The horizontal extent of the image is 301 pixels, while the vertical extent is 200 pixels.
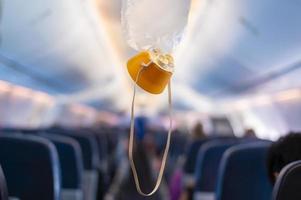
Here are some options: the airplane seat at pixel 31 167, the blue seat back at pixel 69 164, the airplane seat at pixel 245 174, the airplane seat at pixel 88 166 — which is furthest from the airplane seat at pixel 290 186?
the airplane seat at pixel 88 166

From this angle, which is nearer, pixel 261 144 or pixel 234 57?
pixel 261 144

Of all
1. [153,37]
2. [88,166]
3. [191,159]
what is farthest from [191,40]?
[153,37]

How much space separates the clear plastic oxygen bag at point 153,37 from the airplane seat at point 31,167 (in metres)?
0.81

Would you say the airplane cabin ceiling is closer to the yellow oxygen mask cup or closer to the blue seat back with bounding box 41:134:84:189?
the blue seat back with bounding box 41:134:84:189

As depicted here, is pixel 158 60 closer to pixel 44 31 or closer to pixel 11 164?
pixel 11 164

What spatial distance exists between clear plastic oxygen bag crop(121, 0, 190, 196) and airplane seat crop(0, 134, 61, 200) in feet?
2.67

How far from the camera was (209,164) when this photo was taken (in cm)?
411

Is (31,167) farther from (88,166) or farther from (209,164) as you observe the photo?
(88,166)

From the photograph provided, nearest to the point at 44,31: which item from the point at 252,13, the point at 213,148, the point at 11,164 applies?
the point at 252,13

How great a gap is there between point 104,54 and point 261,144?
820 cm

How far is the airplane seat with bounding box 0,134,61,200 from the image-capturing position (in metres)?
2.34

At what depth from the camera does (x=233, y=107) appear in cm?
1650

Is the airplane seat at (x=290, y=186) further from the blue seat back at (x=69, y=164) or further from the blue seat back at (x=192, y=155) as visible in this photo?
the blue seat back at (x=192, y=155)

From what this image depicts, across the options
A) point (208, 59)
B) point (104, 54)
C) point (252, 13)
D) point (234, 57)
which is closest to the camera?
point (252, 13)
